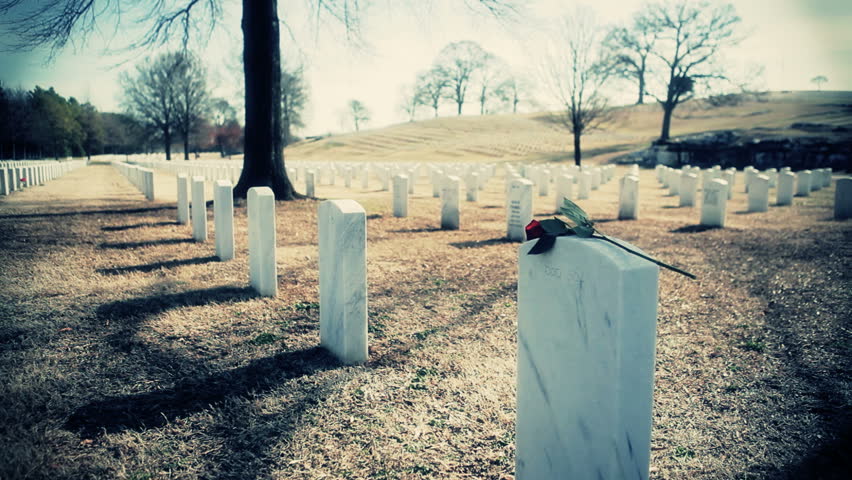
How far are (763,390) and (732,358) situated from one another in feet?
1.84

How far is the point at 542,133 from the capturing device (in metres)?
62.7

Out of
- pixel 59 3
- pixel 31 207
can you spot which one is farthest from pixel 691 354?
pixel 31 207

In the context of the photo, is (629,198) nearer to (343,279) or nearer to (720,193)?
(720,193)

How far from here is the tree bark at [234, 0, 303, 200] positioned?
11594mm

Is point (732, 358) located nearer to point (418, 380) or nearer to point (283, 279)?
point (418, 380)

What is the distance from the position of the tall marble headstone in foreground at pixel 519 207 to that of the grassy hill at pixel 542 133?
3534cm

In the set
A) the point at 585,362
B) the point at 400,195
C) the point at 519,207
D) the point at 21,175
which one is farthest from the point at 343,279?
the point at 21,175

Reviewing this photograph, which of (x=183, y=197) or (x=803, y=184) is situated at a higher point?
(x=803, y=184)

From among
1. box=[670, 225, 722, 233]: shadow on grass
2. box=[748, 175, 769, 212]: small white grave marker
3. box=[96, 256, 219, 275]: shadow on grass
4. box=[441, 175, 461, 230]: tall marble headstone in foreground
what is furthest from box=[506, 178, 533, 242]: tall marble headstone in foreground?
box=[748, 175, 769, 212]: small white grave marker

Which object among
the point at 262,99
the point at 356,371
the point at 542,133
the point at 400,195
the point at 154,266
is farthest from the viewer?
the point at 542,133

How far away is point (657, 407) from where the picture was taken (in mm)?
3098

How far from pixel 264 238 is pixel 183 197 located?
510 centimetres

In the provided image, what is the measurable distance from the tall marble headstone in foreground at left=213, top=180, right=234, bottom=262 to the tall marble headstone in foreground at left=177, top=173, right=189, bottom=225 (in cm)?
293

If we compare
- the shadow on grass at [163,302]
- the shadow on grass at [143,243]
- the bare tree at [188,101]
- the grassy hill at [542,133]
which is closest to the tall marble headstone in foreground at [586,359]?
the shadow on grass at [163,302]
